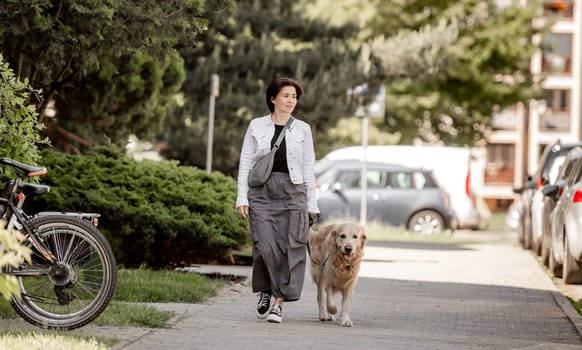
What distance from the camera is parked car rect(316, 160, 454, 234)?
3020 centimetres

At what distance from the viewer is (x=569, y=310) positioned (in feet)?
42.7

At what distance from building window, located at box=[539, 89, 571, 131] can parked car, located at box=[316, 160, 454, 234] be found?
57154 millimetres

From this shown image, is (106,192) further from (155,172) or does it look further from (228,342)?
(228,342)

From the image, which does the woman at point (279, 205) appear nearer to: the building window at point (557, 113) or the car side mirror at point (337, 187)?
the car side mirror at point (337, 187)

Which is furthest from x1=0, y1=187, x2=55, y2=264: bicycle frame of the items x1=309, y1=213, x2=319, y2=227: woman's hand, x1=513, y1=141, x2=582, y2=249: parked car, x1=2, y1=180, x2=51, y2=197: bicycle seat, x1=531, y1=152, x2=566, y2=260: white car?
x1=513, y1=141, x2=582, y2=249: parked car

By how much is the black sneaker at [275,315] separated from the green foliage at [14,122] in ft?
7.25

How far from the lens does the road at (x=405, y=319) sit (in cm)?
937

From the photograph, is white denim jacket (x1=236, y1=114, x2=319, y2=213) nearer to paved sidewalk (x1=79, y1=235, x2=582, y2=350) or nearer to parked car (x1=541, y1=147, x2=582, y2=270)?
paved sidewalk (x1=79, y1=235, x2=582, y2=350)

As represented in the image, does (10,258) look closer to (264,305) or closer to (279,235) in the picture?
(264,305)

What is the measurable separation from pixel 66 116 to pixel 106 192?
630 centimetres

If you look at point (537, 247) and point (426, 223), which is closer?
point (537, 247)

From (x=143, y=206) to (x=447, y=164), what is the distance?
20.7 m

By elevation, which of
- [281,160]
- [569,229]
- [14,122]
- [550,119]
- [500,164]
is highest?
[550,119]

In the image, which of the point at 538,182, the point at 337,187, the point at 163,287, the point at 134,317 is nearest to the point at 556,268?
the point at 538,182
